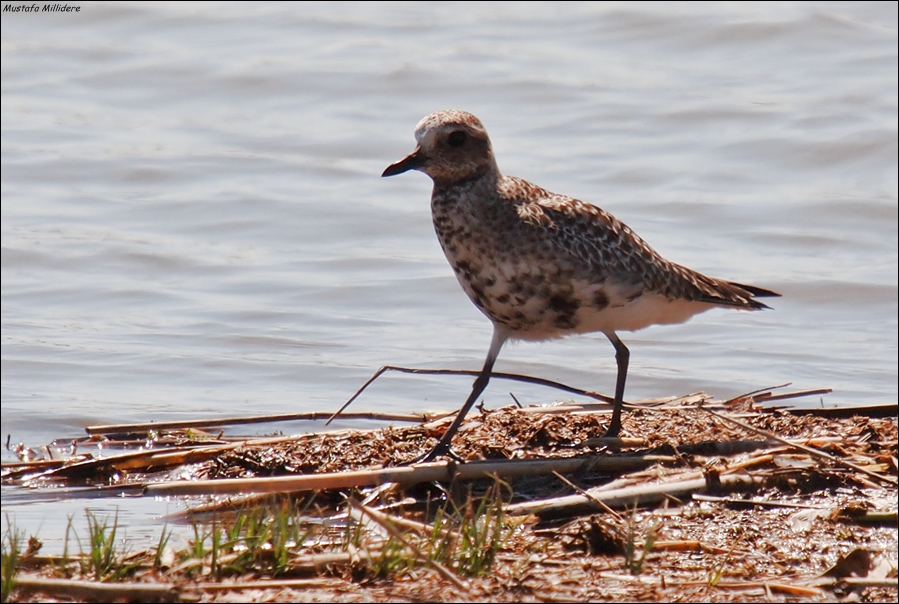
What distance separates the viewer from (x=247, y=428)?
28.1 ft

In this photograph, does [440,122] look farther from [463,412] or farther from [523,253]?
[463,412]

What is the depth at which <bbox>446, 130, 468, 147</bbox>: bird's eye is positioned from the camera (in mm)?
6934

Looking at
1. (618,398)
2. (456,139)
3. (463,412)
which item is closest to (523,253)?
(456,139)

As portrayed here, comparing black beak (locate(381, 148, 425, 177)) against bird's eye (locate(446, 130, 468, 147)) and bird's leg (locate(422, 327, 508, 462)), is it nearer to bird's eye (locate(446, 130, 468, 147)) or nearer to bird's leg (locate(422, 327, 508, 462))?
bird's eye (locate(446, 130, 468, 147))

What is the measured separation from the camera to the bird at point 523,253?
21.9ft

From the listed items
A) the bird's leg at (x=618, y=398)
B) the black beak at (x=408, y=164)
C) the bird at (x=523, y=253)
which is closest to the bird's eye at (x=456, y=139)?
the bird at (x=523, y=253)

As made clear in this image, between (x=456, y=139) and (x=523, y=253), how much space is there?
0.70 m

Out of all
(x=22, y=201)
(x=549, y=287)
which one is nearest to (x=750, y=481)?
(x=549, y=287)

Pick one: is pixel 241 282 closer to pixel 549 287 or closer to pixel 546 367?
pixel 546 367

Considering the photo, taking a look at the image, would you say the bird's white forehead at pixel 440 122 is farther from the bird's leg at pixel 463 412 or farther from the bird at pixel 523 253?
the bird's leg at pixel 463 412

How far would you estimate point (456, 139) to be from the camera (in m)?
6.95

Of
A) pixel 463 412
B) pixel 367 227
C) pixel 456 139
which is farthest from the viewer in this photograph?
pixel 367 227

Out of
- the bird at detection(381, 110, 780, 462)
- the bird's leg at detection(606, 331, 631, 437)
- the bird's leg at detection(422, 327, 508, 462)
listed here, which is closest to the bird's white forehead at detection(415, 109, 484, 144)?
the bird at detection(381, 110, 780, 462)

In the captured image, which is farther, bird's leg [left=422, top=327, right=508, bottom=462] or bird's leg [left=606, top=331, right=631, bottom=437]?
bird's leg [left=606, top=331, right=631, bottom=437]
